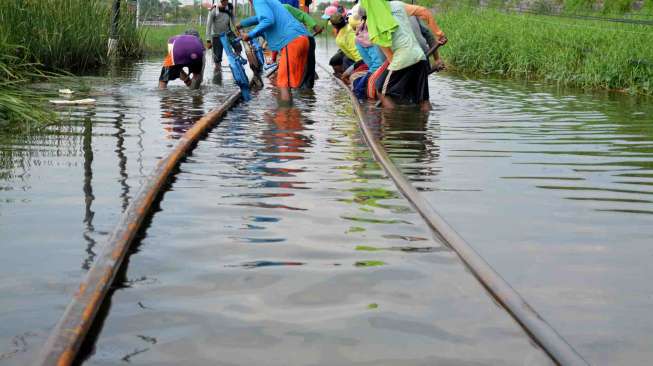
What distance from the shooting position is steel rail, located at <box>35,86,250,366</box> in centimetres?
307

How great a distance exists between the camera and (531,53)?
1898 cm

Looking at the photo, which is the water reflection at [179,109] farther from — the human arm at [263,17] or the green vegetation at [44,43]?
the green vegetation at [44,43]

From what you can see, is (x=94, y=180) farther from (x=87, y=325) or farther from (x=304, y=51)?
(x=304, y=51)

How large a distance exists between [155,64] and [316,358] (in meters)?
17.9

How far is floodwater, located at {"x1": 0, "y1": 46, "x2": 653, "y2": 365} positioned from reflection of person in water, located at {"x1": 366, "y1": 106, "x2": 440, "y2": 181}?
0.04m

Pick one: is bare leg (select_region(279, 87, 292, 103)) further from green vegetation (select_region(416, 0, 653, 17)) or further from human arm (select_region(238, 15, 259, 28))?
green vegetation (select_region(416, 0, 653, 17))

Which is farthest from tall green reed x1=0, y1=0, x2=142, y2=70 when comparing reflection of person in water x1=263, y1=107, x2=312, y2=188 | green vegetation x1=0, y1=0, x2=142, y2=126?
reflection of person in water x1=263, y1=107, x2=312, y2=188

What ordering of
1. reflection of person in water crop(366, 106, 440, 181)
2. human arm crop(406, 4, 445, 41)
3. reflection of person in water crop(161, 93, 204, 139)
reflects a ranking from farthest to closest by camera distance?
human arm crop(406, 4, 445, 41)
reflection of person in water crop(161, 93, 204, 139)
reflection of person in water crop(366, 106, 440, 181)

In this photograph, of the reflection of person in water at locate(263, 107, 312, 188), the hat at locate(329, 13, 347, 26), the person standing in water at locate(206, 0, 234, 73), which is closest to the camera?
the reflection of person in water at locate(263, 107, 312, 188)

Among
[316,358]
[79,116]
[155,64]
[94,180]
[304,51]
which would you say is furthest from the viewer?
[155,64]

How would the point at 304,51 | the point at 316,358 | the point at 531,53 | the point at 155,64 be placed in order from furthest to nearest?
1. the point at 155,64
2. the point at 531,53
3. the point at 304,51
4. the point at 316,358

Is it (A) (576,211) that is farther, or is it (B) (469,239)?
(A) (576,211)

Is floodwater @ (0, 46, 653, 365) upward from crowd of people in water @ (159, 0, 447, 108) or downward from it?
downward

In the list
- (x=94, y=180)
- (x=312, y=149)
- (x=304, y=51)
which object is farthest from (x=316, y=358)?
(x=304, y=51)
